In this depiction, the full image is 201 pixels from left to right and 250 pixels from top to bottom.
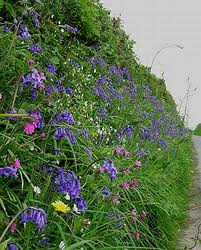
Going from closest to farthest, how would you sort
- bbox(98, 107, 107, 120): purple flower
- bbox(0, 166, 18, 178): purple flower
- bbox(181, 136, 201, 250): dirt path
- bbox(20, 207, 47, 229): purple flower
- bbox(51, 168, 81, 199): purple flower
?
1. bbox(20, 207, 47, 229): purple flower
2. bbox(0, 166, 18, 178): purple flower
3. bbox(51, 168, 81, 199): purple flower
4. bbox(181, 136, 201, 250): dirt path
5. bbox(98, 107, 107, 120): purple flower

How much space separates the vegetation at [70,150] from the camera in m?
2.06

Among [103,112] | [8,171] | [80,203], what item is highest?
[103,112]

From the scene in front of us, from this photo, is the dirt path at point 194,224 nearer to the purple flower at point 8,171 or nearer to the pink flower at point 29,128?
the pink flower at point 29,128

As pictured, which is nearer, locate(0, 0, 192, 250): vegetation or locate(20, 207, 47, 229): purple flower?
locate(20, 207, 47, 229): purple flower

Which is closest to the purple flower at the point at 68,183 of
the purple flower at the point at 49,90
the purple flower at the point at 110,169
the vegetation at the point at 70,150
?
the vegetation at the point at 70,150

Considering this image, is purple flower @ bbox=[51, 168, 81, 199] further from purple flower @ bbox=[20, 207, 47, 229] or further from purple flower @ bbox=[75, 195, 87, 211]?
purple flower @ bbox=[20, 207, 47, 229]

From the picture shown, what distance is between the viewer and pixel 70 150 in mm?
2707

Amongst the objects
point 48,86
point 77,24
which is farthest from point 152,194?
point 77,24

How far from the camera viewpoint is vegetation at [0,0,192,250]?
2062 millimetres

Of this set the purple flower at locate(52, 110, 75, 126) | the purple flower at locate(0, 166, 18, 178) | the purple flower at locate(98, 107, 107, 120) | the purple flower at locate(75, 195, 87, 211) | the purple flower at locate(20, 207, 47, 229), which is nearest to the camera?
the purple flower at locate(20, 207, 47, 229)

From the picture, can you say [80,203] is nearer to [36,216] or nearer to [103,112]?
[36,216]

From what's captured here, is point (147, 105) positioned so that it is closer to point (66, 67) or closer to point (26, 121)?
point (66, 67)

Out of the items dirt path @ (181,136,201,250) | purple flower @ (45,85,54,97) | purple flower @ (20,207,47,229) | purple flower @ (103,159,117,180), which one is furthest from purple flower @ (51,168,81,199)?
dirt path @ (181,136,201,250)

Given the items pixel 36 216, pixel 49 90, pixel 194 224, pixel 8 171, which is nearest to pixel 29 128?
pixel 8 171
